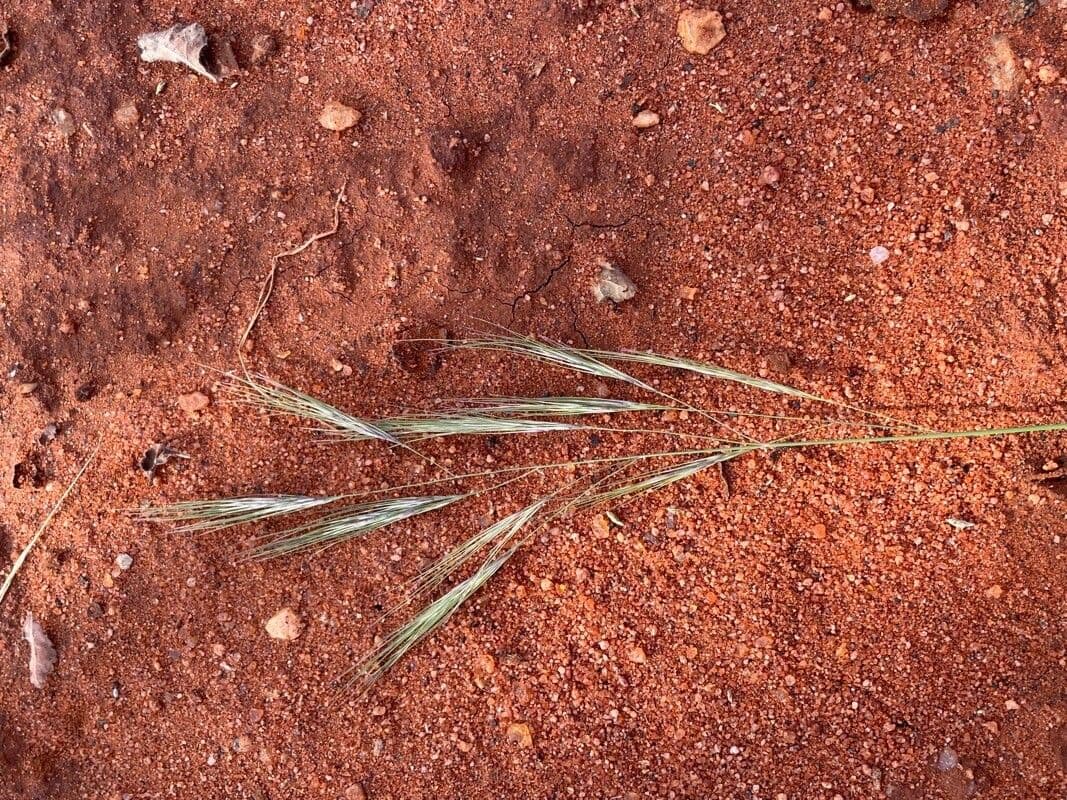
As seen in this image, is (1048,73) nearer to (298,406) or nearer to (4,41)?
(298,406)

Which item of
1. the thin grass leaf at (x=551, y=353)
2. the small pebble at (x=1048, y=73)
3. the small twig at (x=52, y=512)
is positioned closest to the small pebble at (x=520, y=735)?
the thin grass leaf at (x=551, y=353)

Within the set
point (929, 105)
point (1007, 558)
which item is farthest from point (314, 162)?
point (1007, 558)

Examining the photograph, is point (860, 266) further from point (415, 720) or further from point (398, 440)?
point (415, 720)

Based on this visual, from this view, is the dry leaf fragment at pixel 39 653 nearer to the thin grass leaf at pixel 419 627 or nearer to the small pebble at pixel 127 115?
the thin grass leaf at pixel 419 627

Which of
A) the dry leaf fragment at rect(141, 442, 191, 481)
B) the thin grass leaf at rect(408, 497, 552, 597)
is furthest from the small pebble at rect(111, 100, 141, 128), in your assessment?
the thin grass leaf at rect(408, 497, 552, 597)

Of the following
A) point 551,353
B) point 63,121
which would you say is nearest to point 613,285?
point 551,353
